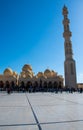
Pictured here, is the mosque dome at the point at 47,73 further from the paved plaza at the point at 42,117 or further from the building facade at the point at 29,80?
the paved plaza at the point at 42,117

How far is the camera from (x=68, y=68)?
47.6 meters

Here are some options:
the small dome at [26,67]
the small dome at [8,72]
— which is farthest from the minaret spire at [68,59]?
the small dome at [8,72]

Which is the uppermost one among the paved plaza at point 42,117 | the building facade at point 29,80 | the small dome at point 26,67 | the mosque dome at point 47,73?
the small dome at point 26,67

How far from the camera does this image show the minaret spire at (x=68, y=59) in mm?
47469

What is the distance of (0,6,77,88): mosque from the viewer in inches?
1876

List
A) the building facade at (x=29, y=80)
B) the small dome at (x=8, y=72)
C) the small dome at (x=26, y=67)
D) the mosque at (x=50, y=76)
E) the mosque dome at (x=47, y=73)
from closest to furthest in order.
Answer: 1. the mosque at (x=50, y=76)
2. the building facade at (x=29, y=80)
3. the small dome at (x=8, y=72)
4. the small dome at (x=26, y=67)
5. the mosque dome at (x=47, y=73)

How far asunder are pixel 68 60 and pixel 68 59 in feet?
0.87

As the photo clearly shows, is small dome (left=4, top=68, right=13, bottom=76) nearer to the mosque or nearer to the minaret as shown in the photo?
the mosque

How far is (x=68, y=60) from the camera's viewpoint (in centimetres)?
4772

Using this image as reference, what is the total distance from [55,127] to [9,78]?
2151 inches

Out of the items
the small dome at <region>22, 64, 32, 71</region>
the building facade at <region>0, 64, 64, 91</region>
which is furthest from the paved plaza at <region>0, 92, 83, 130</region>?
the small dome at <region>22, 64, 32, 71</region>

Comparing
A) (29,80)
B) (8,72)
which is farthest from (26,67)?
(29,80)

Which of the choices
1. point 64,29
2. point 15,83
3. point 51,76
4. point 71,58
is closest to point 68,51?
point 71,58

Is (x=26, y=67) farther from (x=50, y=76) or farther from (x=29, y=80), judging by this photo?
(x=50, y=76)
